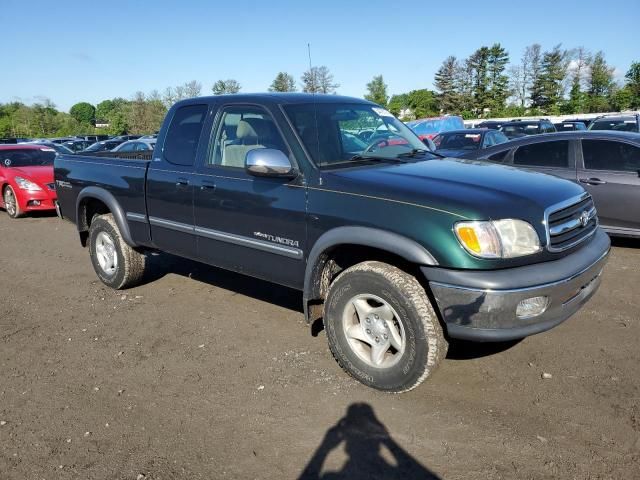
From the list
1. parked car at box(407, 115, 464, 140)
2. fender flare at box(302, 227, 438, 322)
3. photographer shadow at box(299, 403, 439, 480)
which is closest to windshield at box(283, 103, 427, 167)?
fender flare at box(302, 227, 438, 322)

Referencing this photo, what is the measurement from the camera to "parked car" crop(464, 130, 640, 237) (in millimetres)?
6574

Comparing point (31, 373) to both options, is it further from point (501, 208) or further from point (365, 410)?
point (501, 208)

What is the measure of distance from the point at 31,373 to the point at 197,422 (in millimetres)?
1583

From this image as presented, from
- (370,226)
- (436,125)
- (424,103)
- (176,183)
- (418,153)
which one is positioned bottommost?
(370,226)

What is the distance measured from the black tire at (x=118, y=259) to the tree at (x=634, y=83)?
63.4 metres

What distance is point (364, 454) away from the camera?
2.89 m

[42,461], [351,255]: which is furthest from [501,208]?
[42,461]

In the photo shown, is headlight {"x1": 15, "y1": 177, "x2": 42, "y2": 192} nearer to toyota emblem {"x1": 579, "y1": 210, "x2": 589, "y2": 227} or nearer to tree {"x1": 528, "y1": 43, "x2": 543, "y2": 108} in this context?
toyota emblem {"x1": 579, "y1": 210, "x2": 589, "y2": 227}

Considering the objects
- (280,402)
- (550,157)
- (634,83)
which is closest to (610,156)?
(550,157)

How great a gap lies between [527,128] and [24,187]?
16.7m

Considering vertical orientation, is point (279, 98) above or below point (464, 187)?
above

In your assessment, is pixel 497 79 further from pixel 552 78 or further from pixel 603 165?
pixel 603 165

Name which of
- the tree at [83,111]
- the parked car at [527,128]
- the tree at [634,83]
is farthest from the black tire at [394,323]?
the tree at [83,111]

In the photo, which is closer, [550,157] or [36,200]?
[550,157]
